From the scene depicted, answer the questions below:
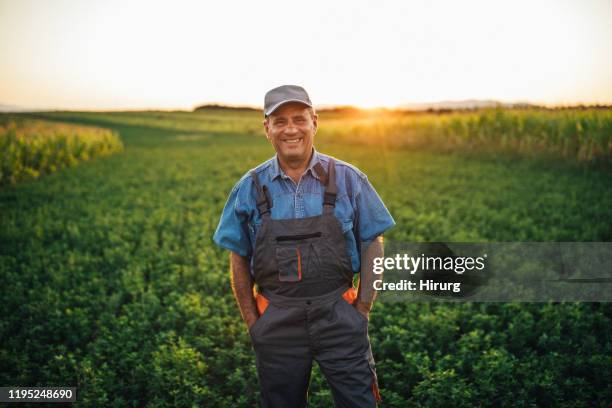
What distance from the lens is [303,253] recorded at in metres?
2.42

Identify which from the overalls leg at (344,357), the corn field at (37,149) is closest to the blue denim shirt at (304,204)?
the overalls leg at (344,357)

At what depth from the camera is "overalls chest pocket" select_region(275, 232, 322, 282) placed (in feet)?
7.88

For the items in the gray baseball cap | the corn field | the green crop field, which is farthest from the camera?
the corn field

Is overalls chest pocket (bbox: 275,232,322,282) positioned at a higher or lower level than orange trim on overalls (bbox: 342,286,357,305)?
higher

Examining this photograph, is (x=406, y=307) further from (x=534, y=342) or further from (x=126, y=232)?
(x=126, y=232)

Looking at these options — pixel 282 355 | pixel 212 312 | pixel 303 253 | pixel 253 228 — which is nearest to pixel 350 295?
pixel 303 253

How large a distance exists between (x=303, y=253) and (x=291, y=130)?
70 cm

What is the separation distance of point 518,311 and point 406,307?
4.21ft

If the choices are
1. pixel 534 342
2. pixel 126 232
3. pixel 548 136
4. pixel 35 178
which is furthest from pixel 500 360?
pixel 35 178

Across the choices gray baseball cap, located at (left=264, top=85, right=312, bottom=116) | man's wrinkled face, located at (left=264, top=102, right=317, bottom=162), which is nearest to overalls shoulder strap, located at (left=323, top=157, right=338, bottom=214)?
man's wrinkled face, located at (left=264, top=102, right=317, bottom=162)

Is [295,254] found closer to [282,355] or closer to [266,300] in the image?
[266,300]

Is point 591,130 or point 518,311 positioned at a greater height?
point 591,130

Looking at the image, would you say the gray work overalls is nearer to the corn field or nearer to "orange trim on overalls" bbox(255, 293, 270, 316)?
"orange trim on overalls" bbox(255, 293, 270, 316)

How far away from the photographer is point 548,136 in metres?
14.4
